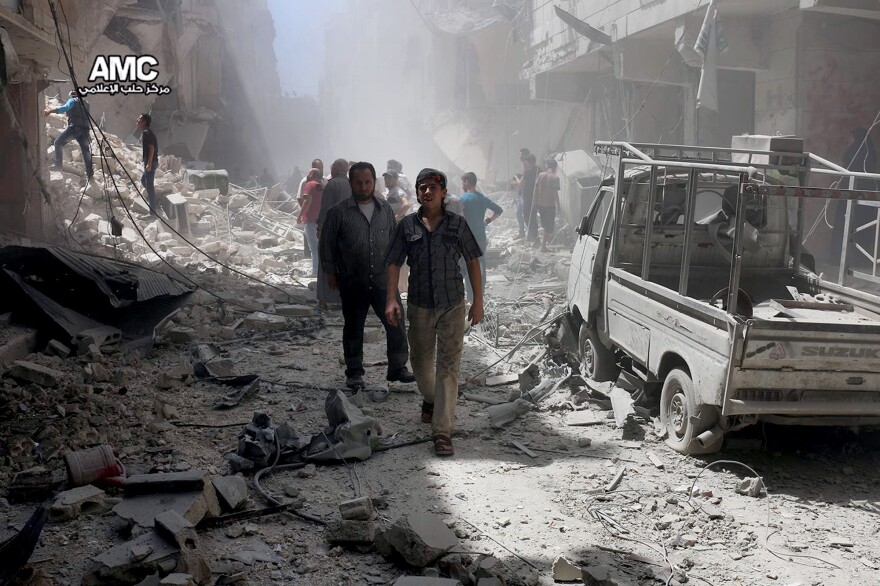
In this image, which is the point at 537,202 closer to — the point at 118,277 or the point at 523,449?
the point at 118,277

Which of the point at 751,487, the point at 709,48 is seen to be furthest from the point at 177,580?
the point at 709,48

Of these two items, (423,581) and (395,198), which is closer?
(423,581)

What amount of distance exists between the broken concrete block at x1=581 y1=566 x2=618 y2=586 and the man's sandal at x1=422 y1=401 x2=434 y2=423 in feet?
8.16

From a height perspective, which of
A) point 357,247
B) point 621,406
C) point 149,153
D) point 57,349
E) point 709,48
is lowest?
point 621,406

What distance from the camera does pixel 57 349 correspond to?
23.0 ft

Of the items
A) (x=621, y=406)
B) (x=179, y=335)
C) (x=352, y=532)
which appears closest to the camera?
(x=352, y=532)

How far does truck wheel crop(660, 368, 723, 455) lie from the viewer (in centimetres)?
514

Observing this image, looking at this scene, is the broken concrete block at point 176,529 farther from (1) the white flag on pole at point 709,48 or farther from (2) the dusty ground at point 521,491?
(1) the white flag on pole at point 709,48

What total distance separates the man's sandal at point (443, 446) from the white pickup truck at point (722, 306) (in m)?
1.54

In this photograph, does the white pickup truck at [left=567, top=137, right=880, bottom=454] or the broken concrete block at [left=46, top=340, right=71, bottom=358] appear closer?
the white pickup truck at [left=567, top=137, right=880, bottom=454]

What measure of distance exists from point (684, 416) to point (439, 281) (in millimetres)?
1862

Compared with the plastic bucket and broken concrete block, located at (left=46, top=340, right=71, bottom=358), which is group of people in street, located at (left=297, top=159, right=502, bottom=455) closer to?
the plastic bucket

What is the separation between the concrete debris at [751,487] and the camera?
187 inches

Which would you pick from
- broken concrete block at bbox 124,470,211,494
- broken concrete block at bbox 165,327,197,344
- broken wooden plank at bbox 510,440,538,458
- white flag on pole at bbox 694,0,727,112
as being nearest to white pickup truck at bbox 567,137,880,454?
broken wooden plank at bbox 510,440,538,458
